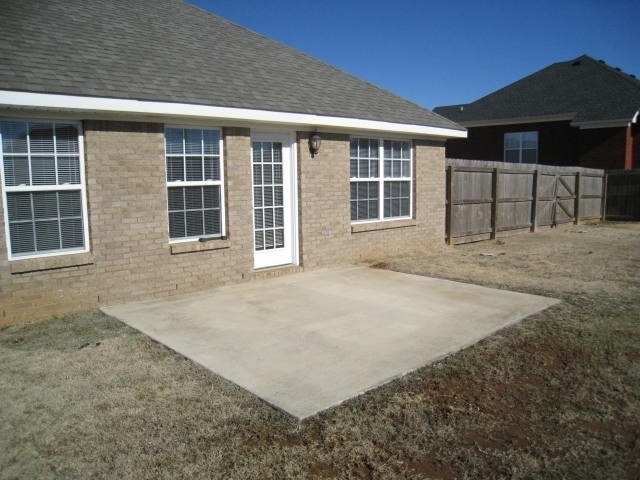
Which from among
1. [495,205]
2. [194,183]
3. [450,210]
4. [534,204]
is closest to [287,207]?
[194,183]

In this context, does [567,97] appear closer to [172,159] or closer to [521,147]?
[521,147]

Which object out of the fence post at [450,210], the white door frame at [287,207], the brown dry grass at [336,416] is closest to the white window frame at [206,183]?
the white door frame at [287,207]

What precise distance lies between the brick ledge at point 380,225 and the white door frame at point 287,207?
4.98ft

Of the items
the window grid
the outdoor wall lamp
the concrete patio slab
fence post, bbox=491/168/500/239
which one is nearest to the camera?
the concrete patio slab

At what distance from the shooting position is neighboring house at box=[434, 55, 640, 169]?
928 inches

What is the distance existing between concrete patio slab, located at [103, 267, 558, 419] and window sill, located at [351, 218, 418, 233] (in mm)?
1828

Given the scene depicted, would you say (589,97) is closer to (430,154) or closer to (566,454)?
(430,154)

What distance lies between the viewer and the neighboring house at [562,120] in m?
23.6

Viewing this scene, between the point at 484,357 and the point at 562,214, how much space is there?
15.9 m

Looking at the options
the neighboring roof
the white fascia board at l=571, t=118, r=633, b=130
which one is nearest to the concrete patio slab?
the white fascia board at l=571, t=118, r=633, b=130

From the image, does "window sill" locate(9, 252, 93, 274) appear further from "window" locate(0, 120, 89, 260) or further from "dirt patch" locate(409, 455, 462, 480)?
"dirt patch" locate(409, 455, 462, 480)

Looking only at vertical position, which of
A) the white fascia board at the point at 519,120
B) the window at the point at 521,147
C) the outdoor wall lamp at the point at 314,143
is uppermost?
the white fascia board at the point at 519,120

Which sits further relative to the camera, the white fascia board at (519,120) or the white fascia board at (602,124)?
the white fascia board at (519,120)

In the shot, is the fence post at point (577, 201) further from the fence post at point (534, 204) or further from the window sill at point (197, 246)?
the window sill at point (197, 246)
